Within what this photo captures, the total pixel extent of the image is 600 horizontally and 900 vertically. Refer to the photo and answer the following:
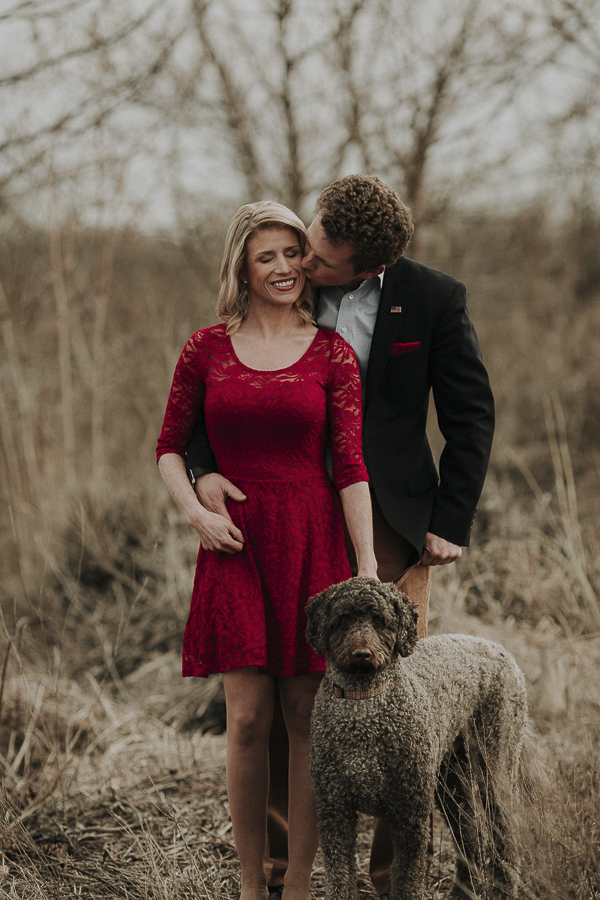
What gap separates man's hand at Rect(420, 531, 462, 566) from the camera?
2604 millimetres

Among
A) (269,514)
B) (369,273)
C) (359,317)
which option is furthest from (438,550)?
(369,273)

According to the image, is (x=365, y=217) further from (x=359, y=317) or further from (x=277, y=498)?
(x=277, y=498)

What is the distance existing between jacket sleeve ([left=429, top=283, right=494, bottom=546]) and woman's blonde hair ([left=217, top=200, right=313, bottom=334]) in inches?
18.8

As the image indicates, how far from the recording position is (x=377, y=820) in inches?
106

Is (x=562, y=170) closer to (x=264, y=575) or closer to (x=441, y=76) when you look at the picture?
(x=441, y=76)

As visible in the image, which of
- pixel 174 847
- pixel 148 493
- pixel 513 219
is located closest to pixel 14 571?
pixel 148 493

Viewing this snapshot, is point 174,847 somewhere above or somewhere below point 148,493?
below

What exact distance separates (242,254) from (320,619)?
1.16 meters

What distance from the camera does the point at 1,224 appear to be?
19.4 feet

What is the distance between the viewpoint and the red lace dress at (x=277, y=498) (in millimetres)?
2379

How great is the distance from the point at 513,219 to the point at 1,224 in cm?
756

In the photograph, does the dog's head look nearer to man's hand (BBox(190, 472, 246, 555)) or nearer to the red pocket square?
man's hand (BBox(190, 472, 246, 555))

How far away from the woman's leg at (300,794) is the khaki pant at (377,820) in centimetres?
34

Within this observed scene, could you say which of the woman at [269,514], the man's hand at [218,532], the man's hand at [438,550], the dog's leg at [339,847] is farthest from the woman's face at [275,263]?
the dog's leg at [339,847]
